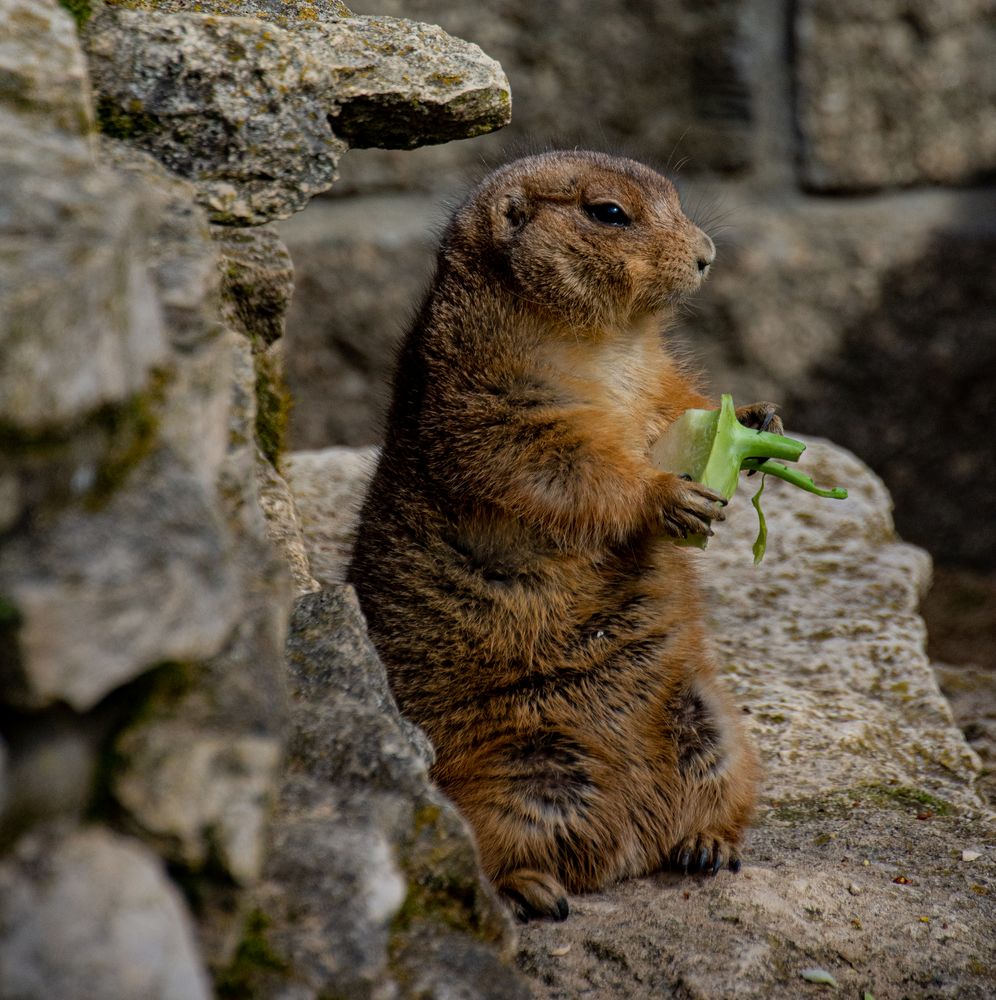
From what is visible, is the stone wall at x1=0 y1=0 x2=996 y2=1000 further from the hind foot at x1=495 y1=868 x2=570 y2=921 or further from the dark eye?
the dark eye

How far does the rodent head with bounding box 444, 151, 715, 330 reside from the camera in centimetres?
Result: 452

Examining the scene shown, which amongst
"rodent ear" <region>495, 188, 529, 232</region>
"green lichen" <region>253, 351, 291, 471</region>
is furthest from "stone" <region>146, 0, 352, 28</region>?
"green lichen" <region>253, 351, 291, 471</region>

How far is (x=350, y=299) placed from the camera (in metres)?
7.18

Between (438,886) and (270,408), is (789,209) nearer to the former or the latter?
(270,408)

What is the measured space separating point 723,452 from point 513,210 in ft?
3.62

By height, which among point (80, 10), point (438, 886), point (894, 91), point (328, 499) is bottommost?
point (328, 499)

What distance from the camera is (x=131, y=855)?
87.4 inches

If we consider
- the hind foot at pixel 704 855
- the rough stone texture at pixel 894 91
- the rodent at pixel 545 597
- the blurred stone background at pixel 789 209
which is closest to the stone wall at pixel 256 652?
the hind foot at pixel 704 855

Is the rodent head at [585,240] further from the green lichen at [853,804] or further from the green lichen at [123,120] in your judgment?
the green lichen at [853,804]

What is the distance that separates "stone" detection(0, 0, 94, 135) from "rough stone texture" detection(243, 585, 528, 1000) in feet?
4.36

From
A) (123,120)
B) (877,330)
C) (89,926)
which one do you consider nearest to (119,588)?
(89,926)

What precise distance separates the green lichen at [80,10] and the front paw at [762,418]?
2.47m

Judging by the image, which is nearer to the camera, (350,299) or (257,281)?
(257,281)

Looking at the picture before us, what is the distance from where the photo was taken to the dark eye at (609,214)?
183 inches
